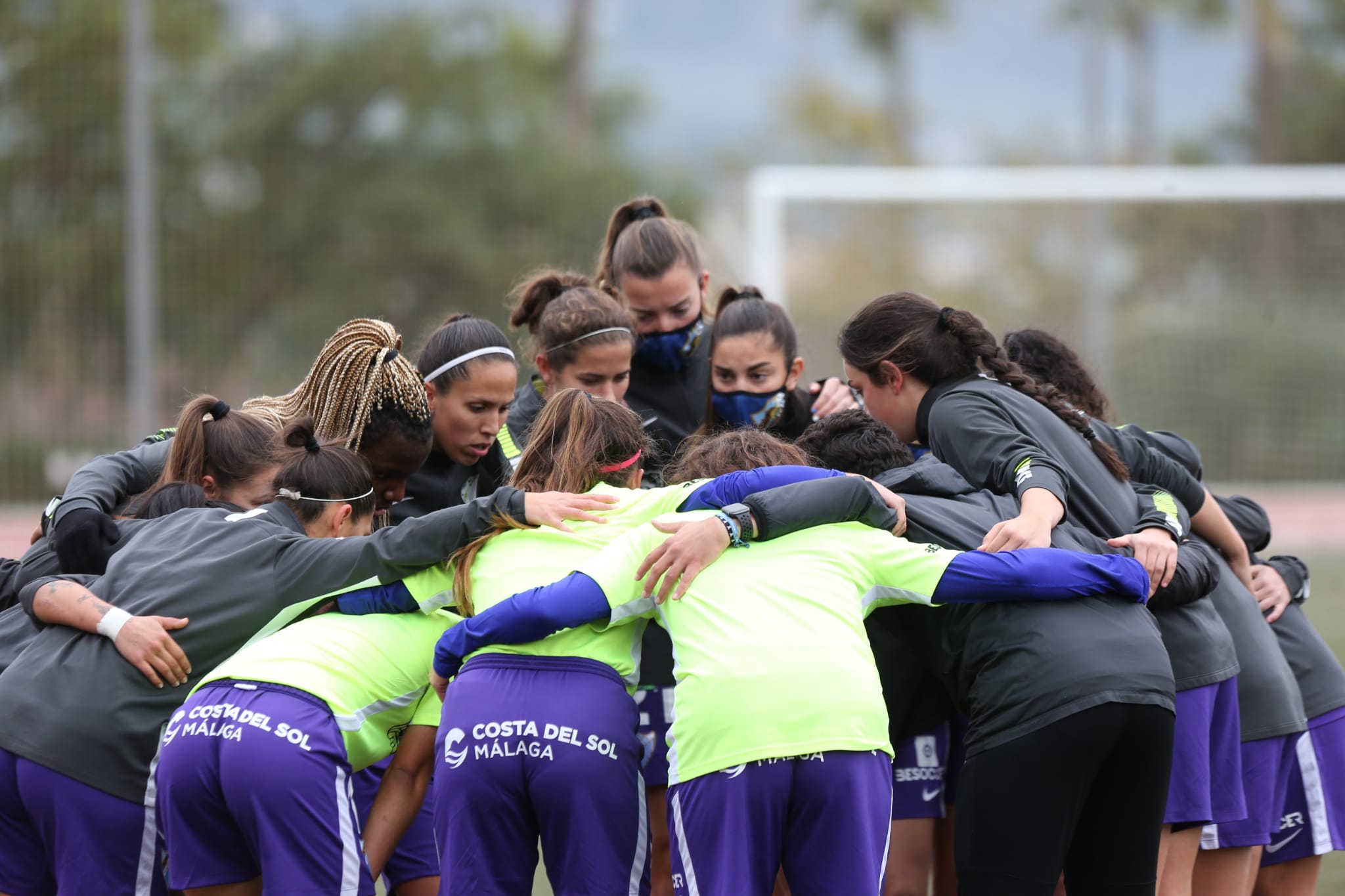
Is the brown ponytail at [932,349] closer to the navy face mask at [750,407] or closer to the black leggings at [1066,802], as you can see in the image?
the navy face mask at [750,407]

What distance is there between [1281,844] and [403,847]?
242 centimetres

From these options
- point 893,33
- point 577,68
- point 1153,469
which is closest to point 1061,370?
point 1153,469

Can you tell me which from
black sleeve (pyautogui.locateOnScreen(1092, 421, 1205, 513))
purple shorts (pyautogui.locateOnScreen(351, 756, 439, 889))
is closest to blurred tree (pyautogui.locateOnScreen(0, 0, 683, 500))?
purple shorts (pyautogui.locateOnScreen(351, 756, 439, 889))

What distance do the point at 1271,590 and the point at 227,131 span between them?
1512cm

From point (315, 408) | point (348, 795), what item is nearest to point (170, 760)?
point (348, 795)

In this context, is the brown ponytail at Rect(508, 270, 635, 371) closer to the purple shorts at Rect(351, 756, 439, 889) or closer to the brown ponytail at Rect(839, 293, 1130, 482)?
the brown ponytail at Rect(839, 293, 1130, 482)

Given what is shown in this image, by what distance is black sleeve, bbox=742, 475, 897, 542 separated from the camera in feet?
9.92

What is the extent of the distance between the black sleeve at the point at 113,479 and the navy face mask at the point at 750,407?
1.66 metres

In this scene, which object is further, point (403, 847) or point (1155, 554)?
point (403, 847)

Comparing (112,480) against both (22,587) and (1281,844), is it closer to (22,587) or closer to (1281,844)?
(22,587)

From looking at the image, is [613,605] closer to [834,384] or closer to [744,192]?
[834,384]

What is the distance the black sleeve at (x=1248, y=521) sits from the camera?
13.8 feet

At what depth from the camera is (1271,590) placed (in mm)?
4035

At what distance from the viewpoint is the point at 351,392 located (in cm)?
392
